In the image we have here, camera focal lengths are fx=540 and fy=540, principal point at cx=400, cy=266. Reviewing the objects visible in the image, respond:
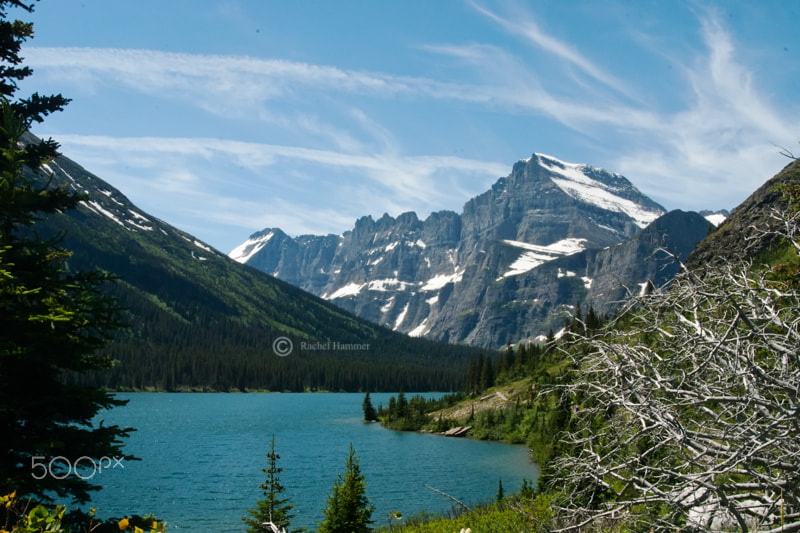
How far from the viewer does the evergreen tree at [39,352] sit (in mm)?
9875

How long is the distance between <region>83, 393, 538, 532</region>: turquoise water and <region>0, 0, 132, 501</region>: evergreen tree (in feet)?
73.7

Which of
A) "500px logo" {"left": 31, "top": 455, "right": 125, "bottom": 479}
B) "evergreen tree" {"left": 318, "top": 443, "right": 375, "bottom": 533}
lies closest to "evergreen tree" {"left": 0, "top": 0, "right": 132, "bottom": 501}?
"500px logo" {"left": 31, "top": 455, "right": 125, "bottom": 479}

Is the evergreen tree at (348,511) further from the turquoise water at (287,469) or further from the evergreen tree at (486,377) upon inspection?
the evergreen tree at (486,377)

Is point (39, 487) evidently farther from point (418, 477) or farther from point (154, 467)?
point (154, 467)

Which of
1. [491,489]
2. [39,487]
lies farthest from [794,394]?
[491,489]

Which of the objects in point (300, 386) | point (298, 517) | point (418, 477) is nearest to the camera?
point (298, 517)

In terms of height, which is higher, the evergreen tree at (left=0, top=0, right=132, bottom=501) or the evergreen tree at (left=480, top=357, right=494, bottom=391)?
the evergreen tree at (left=0, top=0, right=132, bottom=501)

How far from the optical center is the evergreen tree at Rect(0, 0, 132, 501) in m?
9.88

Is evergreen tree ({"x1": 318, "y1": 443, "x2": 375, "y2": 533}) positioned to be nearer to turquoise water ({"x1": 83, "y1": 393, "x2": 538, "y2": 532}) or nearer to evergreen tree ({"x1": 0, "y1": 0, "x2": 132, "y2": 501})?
evergreen tree ({"x1": 0, "y1": 0, "x2": 132, "y2": 501})

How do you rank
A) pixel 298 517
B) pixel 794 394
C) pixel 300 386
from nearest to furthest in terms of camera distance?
pixel 794 394, pixel 298 517, pixel 300 386

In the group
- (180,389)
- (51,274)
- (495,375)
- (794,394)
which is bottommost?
(180,389)

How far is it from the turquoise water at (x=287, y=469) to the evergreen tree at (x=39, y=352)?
22459 mm

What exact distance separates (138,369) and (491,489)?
504ft

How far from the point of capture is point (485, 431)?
244 ft
